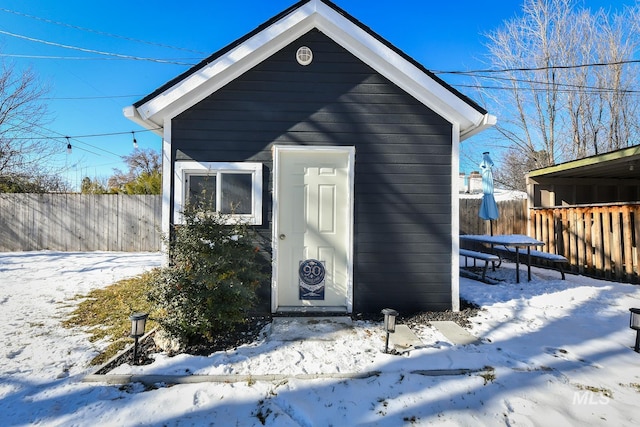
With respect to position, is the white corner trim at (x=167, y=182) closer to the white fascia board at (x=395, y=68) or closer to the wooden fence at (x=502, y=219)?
the white fascia board at (x=395, y=68)

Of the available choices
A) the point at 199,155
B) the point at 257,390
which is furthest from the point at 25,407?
the point at 199,155

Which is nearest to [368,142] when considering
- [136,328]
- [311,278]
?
[311,278]

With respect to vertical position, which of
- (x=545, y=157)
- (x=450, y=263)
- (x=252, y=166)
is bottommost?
(x=450, y=263)

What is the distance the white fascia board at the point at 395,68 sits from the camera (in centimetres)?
397

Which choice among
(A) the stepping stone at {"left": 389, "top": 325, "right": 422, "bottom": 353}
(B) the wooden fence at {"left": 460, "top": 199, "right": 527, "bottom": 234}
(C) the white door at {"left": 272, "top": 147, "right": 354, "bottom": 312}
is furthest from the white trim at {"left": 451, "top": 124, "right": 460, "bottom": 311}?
(B) the wooden fence at {"left": 460, "top": 199, "right": 527, "bottom": 234}

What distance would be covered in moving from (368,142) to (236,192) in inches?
Result: 78.2

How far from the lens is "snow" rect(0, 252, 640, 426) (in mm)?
2178

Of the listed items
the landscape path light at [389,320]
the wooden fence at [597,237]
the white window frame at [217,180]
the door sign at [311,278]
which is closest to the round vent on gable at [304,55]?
the white window frame at [217,180]

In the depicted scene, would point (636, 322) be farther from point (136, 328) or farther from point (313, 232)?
point (136, 328)

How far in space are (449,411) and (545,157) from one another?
16.3 m

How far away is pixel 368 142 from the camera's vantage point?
4.17 m

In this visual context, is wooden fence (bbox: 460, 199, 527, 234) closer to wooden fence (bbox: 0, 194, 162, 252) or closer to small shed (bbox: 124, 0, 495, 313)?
small shed (bbox: 124, 0, 495, 313)

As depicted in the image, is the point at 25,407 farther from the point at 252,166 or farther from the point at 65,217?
the point at 65,217

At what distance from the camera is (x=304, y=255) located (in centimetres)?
423
